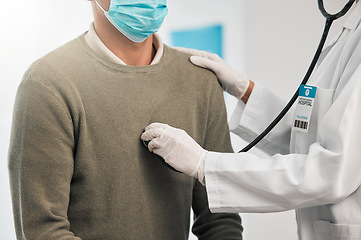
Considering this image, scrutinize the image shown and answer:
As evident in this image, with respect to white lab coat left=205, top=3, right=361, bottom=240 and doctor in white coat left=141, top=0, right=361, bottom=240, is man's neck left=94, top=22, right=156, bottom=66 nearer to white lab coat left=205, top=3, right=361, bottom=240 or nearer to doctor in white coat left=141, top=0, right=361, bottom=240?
doctor in white coat left=141, top=0, right=361, bottom=240

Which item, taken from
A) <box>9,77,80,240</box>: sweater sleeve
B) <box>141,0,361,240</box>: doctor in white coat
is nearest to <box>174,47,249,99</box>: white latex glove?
<box>141,0,361,240</box>: doctor in white coat

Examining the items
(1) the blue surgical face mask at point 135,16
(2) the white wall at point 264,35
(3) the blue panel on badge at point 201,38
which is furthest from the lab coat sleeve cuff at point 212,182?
(3) the blue panel on badge at point 201,38

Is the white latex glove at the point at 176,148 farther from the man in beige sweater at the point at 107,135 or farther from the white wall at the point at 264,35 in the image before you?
the white wall at the point at 264,35

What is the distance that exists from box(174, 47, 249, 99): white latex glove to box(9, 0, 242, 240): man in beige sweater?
0.06m

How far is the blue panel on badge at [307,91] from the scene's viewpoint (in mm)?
1272

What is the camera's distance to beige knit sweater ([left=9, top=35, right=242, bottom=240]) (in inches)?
42.4

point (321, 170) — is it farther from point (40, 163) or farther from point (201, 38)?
point (201, 38)

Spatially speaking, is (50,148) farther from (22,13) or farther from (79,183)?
(22,13)

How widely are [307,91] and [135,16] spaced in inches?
21.0

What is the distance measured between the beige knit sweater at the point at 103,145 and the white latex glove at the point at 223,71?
57 mm

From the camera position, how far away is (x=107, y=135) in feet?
3.86

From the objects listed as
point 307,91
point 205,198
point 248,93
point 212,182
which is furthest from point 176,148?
point 248,93

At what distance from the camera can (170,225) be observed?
1.29 meters

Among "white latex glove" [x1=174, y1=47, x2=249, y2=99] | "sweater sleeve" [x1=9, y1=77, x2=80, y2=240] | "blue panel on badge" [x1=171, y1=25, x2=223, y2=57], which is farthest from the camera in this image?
"blue panel on badge" [x1=171, y1=25, x2=223, y2=57]
